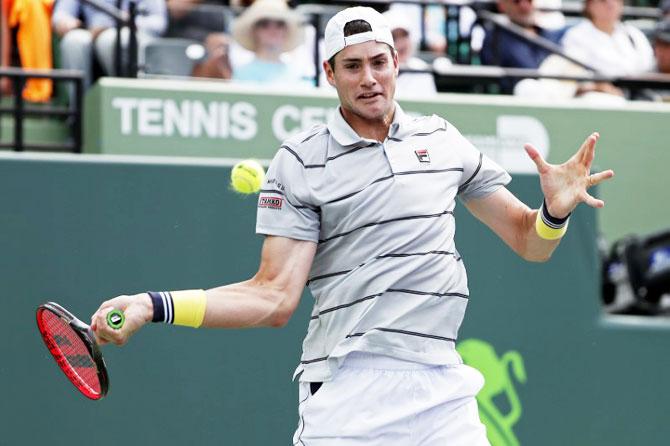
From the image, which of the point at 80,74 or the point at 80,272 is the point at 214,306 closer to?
the point at 80,272

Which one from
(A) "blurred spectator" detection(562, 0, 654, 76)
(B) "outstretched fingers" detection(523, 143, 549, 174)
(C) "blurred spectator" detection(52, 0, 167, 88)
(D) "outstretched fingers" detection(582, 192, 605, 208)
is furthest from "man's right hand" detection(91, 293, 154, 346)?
(A) "blurred spectator" detection(562, 0, 654, 76)

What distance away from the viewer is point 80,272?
5.71 meters

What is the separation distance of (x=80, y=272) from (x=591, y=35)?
15.5ft

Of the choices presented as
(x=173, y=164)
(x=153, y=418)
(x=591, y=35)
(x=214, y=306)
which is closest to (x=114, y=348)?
(x=153, y=418)

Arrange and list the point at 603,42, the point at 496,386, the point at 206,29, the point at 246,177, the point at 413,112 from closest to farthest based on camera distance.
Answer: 1. the point at 246,177
2. the point at 496,386
3. the point at 413,112
4. the point at 206,29
5. the point at 603,42

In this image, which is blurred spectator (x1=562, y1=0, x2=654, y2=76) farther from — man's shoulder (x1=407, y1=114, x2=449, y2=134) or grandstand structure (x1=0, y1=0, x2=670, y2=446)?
man's shoulder (x1=407, y1=114, x2=449, y2=134)

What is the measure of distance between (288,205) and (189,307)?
1.43 ft

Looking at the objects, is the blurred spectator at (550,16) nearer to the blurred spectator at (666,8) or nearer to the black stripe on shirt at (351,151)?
the blurred spectator at (666,8)

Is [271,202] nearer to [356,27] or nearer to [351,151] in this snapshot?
[351,151]

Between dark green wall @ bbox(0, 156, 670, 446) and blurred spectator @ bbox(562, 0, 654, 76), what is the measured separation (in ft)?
10.3

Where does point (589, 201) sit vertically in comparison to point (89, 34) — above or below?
below

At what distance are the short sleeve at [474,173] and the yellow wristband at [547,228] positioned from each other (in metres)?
0.18

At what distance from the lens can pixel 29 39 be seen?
25.9 feet

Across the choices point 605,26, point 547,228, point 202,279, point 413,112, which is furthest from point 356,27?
point 605,26
